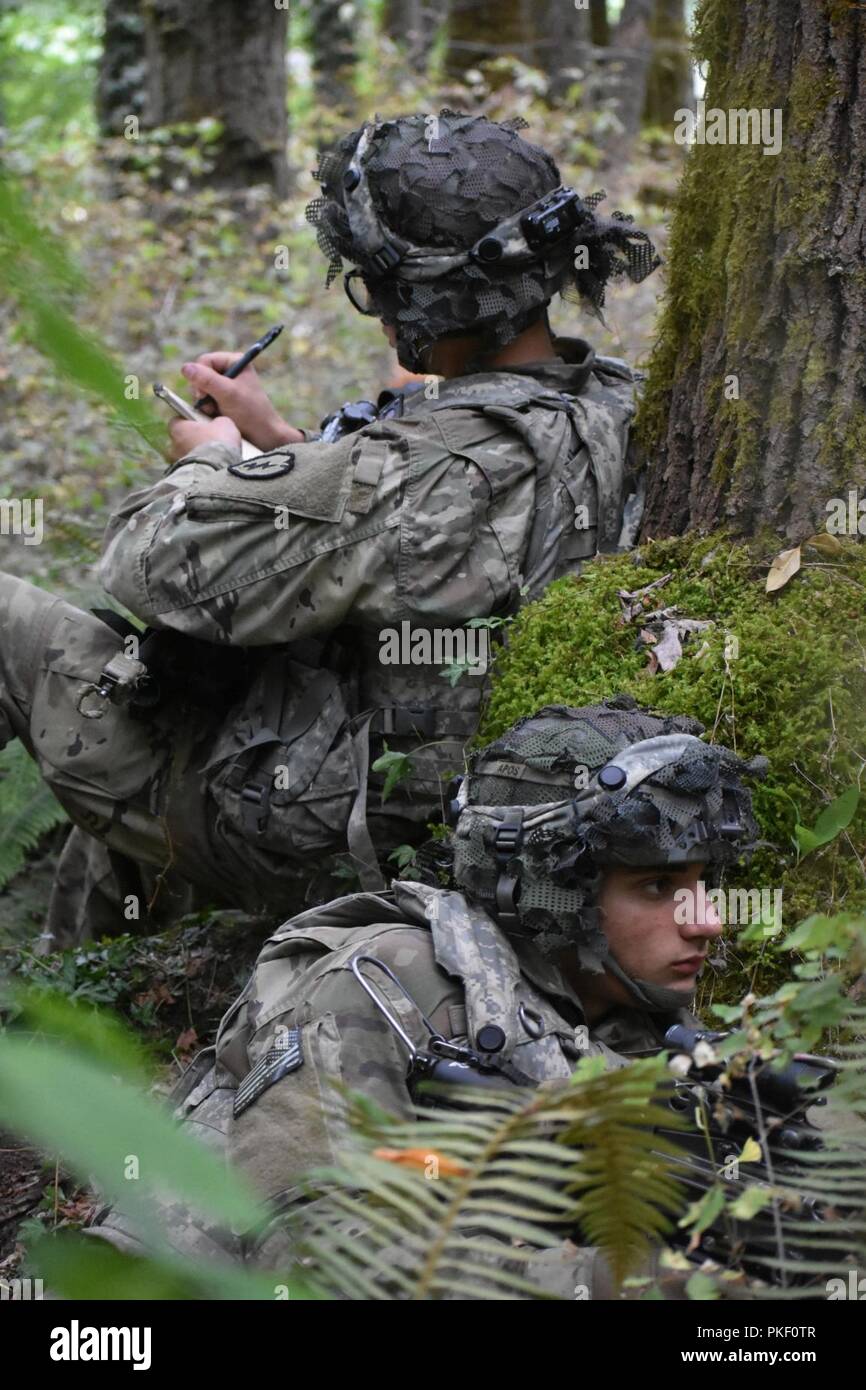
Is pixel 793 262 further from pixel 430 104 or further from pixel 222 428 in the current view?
pixel 430 104

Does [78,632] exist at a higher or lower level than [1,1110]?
higher

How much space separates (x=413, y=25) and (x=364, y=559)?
16252 mm

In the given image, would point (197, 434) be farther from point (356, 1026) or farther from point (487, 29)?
point (487, 29)

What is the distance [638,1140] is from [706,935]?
140 cm

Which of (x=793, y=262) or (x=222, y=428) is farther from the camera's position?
(x=222, y=428)

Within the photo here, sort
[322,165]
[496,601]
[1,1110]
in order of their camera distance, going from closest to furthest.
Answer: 1. [1,1110]
2. [496,601]
3. [322,165]

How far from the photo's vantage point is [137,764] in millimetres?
4828

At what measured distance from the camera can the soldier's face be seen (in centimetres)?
317

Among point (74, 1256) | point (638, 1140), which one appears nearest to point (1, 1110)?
point (74, 1256)

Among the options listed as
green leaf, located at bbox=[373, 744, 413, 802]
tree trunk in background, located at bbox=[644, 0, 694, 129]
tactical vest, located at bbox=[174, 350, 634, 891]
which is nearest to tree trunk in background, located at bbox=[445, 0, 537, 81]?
tree trunk in background, located at bbox=[644, 0, 694, 129]

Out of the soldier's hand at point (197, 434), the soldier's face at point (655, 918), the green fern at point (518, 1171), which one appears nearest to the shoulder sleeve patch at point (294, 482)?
the soldier's hand at point (197, 434)

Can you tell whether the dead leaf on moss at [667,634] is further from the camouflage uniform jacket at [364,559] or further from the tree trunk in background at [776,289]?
the camouflage uniform jacket at [364,559]

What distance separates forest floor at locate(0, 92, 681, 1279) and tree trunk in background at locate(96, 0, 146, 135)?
3.35 feet
